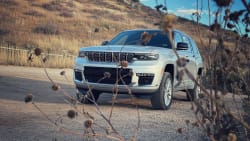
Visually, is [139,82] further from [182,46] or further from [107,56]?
[182,46]

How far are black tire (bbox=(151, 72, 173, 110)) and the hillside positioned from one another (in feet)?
64.6

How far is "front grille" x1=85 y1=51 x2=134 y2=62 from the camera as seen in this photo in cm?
711

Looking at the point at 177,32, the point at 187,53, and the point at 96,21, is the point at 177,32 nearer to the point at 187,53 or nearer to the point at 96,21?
the point at 187,53

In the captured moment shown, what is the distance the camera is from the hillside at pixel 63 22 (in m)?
30.6

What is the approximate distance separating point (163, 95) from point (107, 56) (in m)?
1.33

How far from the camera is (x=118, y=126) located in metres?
5.60

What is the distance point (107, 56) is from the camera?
23.9 feet

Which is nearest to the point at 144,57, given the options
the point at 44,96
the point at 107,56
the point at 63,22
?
the point at 107,56

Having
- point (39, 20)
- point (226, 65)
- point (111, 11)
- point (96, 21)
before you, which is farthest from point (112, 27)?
point (226, 65)

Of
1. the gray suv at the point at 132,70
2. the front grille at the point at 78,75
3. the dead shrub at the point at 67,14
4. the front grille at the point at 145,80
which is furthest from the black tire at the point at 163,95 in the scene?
the dead shrub at the point at 67,14

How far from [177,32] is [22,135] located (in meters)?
5.17

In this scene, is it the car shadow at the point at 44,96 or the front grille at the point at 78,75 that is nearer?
the front grille at the point at 78,75

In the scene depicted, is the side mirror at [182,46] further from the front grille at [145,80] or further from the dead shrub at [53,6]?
the dead shrub at [53,6]

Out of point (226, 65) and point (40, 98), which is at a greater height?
point (226, 65)
